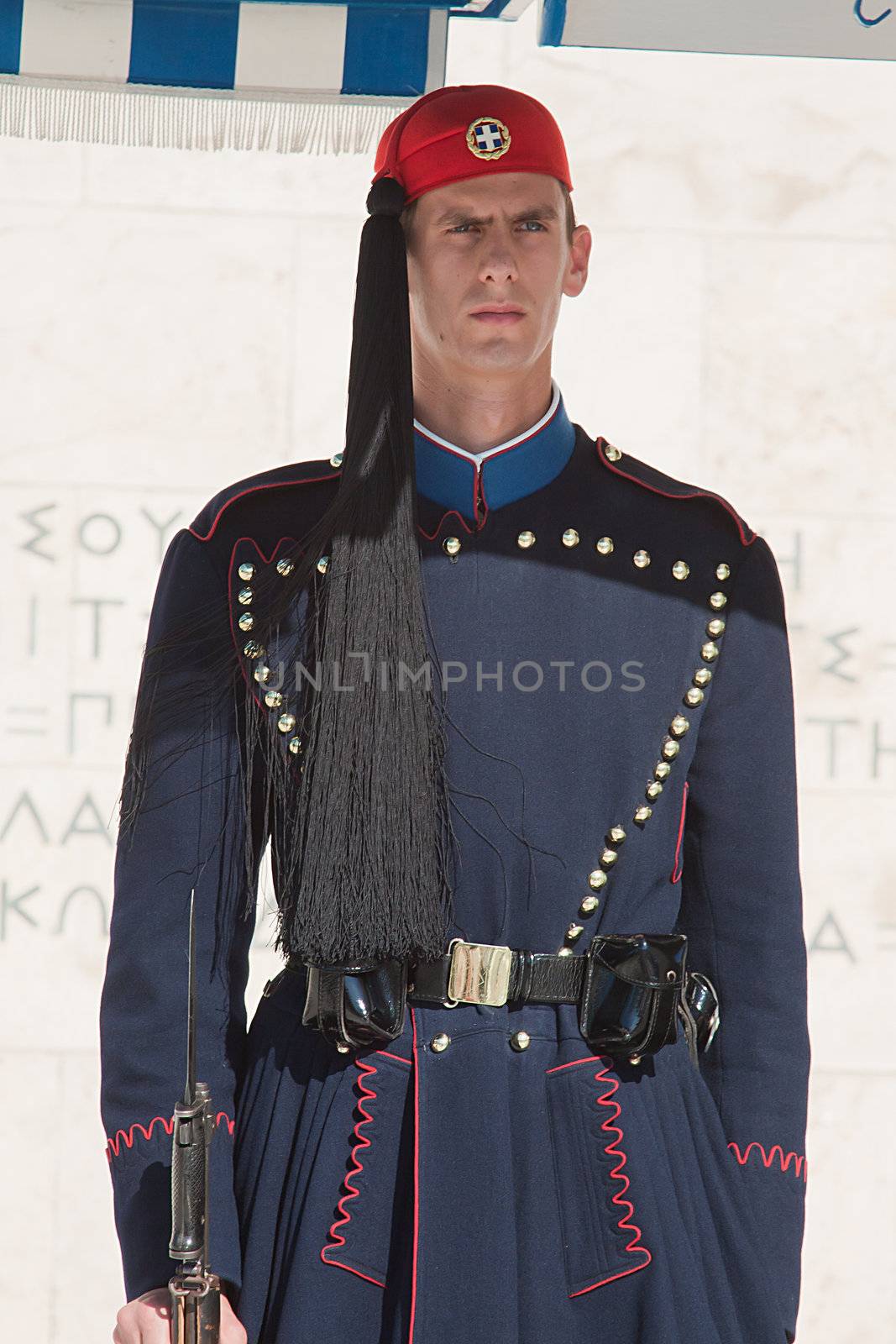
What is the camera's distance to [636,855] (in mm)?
2084

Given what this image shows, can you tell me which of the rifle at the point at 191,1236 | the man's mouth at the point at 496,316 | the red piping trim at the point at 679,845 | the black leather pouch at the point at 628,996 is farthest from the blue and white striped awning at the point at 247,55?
the rifle at the point at 191,1236

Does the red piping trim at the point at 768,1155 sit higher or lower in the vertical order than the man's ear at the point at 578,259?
lower

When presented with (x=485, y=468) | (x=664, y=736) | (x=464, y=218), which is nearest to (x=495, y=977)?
(x=664, y=736)

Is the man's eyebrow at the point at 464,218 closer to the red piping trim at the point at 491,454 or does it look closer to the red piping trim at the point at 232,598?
the red piping trim at the point at 491,454

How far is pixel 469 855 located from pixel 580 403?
2894 mm

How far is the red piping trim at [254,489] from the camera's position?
2170 millimetres

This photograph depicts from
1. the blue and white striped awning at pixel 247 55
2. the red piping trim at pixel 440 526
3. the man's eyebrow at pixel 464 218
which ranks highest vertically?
the blue and white striped awning at pixel 247 55

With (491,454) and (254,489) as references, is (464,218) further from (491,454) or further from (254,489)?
(254,489)

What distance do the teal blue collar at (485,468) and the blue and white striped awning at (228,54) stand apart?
0.79 m

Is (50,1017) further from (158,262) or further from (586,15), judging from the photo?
(586,15)

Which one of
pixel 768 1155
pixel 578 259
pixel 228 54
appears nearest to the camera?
pixel 768 1155

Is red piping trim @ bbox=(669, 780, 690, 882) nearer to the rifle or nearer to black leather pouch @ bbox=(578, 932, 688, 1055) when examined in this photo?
black leather pouch @ bbox=(578, 932, 688, 1055)

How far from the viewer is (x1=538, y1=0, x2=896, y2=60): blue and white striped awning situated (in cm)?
255

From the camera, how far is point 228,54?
9.02 feet
